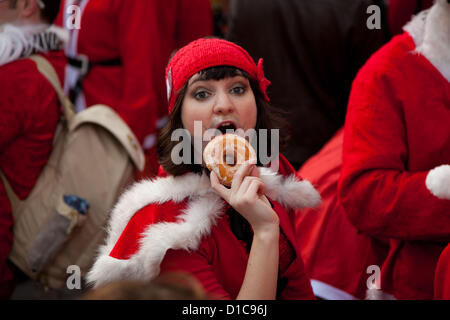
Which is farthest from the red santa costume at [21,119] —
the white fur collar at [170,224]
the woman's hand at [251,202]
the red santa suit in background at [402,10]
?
the red santa suit in background at [402,10]

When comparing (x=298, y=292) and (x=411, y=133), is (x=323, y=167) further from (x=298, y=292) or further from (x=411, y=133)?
(x=298, y=292)

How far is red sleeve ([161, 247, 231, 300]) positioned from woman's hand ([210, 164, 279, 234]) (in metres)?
0.21

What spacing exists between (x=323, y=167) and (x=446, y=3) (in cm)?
95

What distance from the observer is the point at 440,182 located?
200 cm

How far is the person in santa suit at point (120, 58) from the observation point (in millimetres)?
3238

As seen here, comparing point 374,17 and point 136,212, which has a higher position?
point 374,17

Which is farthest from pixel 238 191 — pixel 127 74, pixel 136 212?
pixel 127 74

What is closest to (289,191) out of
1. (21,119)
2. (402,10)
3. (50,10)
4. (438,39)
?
(438,39)

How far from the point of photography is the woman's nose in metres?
1.78

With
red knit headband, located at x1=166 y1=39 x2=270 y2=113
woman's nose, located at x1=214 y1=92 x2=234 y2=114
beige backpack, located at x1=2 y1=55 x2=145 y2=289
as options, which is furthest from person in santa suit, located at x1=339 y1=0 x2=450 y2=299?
beige backpack, located at x1=2 y1=55 x2=145 y2=289

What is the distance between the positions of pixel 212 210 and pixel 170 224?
0.48 feet

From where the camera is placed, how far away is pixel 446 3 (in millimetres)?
2180

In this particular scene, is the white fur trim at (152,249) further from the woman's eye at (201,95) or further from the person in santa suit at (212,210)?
the woman's eye at (201,95)

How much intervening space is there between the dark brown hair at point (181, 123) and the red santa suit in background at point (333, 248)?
→ 67cm
